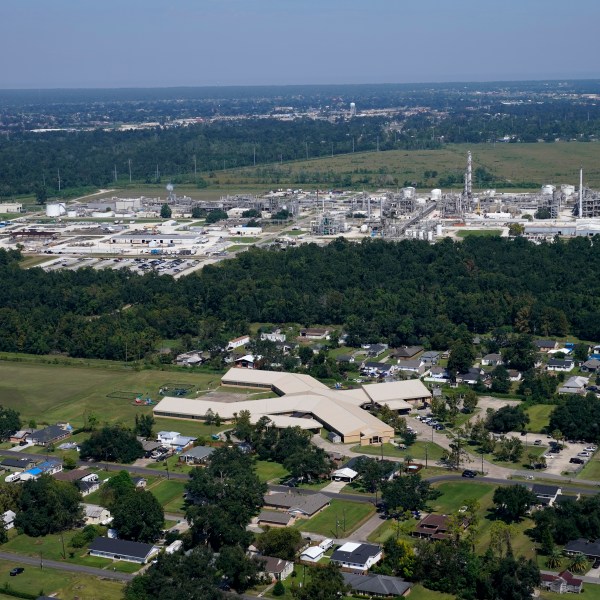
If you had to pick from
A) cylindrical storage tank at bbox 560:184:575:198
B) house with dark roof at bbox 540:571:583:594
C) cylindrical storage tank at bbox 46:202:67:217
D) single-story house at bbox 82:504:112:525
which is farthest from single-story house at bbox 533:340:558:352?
cylindrical storage tank at bbox 46:202:67:217

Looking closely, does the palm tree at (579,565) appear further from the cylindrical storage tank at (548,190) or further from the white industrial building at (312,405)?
the cylindrical storage tank at (548,190)

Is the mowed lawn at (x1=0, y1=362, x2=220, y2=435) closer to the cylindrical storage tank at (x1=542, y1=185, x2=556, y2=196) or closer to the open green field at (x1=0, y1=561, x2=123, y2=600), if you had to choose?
the open green field at (x1=0, y1=561, x2=123, y2=600)

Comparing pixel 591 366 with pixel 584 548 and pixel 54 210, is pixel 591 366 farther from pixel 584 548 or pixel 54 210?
pixel 54 210

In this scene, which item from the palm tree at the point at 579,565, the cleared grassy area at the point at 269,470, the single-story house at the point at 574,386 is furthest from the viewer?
the single-story house at the point at 574,386

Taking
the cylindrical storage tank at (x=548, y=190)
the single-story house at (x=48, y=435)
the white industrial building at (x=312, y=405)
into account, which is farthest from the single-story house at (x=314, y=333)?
the cylindrical storage tank at (x=548, y=190)

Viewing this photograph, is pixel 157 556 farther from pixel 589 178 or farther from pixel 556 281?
pixel 589 178

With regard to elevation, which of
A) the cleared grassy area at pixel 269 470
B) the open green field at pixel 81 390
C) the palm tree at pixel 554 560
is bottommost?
the open green field at pixel 81 390

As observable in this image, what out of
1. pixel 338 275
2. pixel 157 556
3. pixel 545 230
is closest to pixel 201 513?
pixel 157 556
